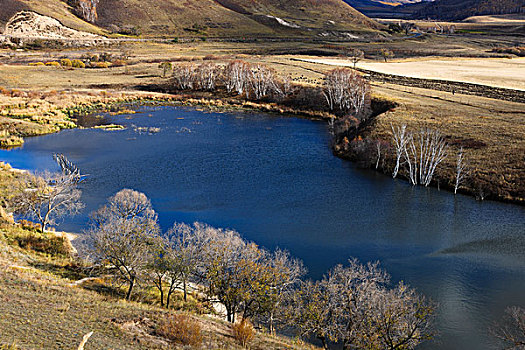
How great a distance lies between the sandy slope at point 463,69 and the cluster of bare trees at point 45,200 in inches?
3129

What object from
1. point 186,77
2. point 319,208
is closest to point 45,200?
point 319,208

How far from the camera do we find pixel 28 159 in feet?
178

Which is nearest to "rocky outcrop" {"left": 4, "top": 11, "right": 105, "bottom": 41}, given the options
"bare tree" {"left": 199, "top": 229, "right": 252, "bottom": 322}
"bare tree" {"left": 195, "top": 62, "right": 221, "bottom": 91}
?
"bare tree" {"left": 195, "top": 62, "right": 221, "bottom": 91}

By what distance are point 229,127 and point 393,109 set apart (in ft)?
85.4

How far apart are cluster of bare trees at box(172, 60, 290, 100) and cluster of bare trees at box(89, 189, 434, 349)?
70.2m

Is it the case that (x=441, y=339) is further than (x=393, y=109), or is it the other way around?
(x=393, y=109)

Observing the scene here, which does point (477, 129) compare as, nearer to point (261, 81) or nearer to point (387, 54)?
point (261, 81)

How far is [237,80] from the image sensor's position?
320ft

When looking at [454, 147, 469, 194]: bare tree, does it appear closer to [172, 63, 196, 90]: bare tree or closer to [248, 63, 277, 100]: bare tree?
[248, 63, 277, 100]: bare tree

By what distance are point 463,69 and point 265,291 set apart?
106757 millimetres

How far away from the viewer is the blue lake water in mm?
29953

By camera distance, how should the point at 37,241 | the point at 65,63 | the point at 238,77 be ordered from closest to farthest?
the point at 37,241 → the point at 238,77 → the point at 65,63

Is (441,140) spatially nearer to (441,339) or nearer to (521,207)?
(521,207)

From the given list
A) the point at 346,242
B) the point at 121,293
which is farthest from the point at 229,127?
the point at 121,293
